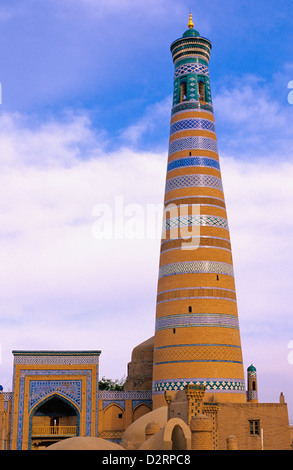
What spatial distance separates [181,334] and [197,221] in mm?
4407

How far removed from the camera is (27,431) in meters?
23.4

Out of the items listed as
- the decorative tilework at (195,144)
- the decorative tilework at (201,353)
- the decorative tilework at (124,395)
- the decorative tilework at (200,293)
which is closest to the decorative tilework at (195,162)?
the decorative tilework at (195,144)

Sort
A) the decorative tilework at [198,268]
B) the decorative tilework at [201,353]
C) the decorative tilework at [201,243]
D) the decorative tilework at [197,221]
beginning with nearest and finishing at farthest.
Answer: the decorative tilework at [201,353] < the decorative tilework at [198,268] < the decorative tilework at [201,243] < the decorative tilework at [197,221]

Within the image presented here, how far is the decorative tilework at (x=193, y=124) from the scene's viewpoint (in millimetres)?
24625

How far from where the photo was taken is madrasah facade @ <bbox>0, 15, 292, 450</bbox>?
2184 cm

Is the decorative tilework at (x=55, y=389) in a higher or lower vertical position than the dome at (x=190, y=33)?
lower

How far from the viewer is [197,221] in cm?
2327

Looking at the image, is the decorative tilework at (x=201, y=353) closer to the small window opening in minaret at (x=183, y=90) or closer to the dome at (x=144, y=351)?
the dome at (x=144, y=351)

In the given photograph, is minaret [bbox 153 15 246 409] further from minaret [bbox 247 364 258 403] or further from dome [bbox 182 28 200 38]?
minaret [bbox 247 364 258 403]

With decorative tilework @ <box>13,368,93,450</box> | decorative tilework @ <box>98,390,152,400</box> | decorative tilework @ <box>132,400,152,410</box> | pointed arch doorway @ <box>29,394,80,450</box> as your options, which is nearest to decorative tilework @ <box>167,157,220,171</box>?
decorative tilework @ <box>13,368,93,450</box>

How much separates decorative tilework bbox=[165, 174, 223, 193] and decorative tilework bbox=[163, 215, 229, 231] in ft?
4.42

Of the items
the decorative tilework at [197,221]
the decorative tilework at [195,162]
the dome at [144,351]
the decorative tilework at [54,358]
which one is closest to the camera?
the decorative tilework at [197,221]
